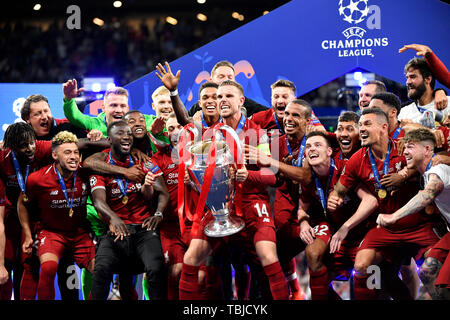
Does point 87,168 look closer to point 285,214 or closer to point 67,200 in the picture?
point 67,200

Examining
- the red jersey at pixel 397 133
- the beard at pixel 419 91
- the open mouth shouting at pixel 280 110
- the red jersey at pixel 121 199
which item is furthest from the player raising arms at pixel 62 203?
the beard at pixel 419 91

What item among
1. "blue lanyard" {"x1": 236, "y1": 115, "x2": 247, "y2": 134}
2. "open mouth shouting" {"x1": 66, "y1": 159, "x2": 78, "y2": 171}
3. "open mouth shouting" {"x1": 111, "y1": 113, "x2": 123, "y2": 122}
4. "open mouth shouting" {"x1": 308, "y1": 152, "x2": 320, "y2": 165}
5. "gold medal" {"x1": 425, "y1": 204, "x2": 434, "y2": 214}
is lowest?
"gold medal" {"x1": 425, "y1": 204, "x2": 434, "y2": 214}

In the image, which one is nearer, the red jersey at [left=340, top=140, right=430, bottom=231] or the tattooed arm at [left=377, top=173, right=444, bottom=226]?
the tattooed arm at [left=377, top=173, right=444, bottom=226]

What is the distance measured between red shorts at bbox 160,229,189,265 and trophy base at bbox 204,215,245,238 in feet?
1.86

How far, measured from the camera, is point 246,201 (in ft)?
14.3

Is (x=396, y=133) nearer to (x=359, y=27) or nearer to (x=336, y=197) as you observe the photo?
(x=336, y=197)

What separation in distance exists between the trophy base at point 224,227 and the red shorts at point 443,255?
4.65ft

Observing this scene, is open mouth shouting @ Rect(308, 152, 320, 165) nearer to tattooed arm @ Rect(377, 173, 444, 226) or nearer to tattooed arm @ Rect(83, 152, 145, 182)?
tattooed arm @ Rect(377, 173, 444, 226)

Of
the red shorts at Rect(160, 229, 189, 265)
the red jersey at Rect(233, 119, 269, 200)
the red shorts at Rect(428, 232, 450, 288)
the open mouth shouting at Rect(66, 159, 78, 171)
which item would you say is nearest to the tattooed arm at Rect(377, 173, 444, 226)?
the red shorts at Rect(428, 232, 450, 288)

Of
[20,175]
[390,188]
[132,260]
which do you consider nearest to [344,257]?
[390,188]

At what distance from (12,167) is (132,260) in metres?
1.40

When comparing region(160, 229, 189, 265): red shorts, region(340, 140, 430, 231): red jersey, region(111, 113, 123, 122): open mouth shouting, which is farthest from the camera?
region(111, 113, 123, 122): open mouth shouting

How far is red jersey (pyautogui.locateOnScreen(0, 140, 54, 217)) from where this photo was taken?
485cm

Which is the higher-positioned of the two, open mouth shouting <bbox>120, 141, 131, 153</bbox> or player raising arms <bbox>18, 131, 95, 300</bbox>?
open mouth shouting <bbox>120, 141, 131, 153</bbox>
